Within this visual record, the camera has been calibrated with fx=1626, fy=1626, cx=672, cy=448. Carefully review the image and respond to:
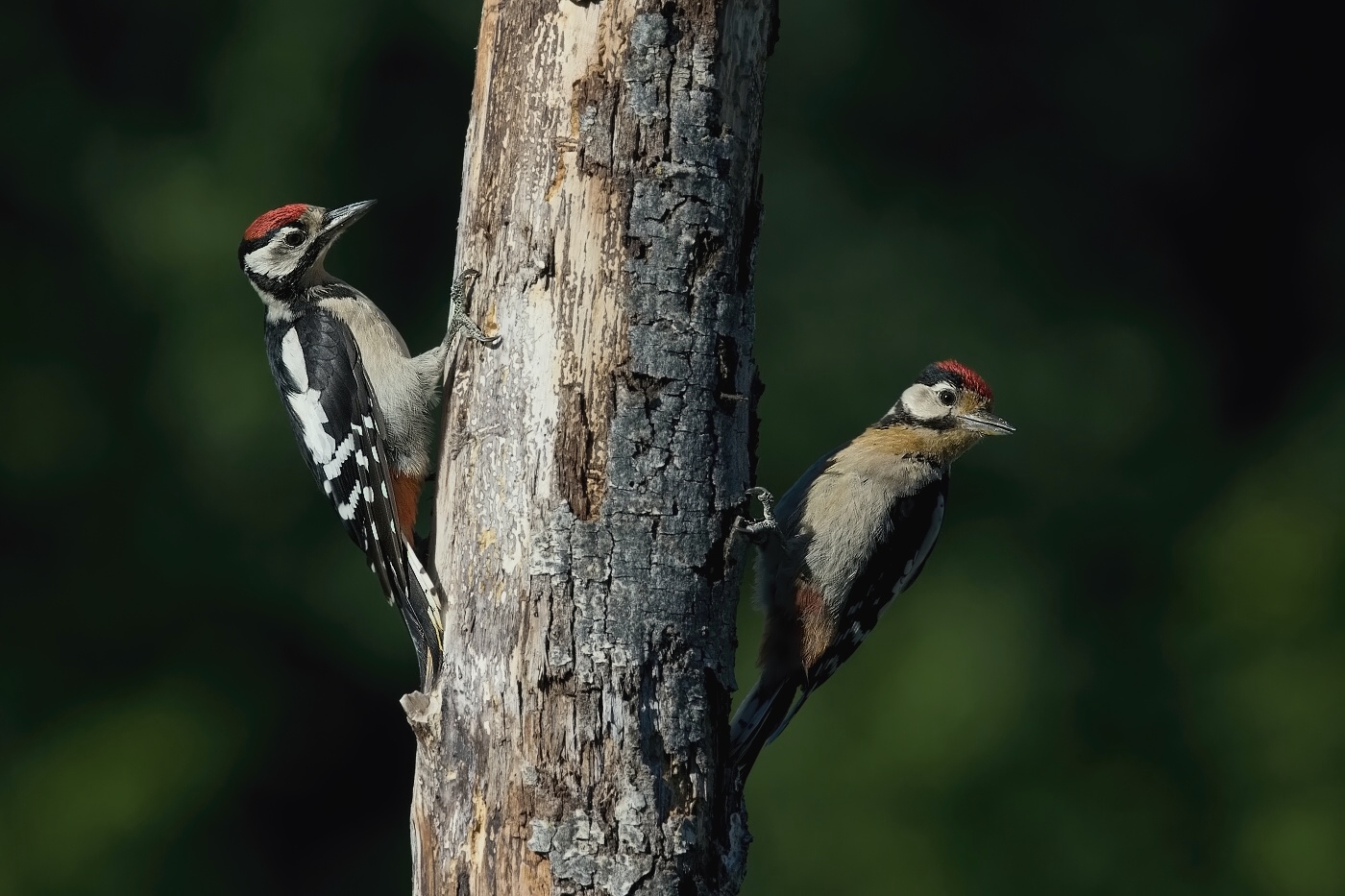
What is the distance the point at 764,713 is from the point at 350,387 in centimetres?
137

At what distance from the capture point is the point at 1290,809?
347 inches

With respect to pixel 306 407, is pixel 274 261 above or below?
above

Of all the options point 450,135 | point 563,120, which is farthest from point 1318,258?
point 563,120

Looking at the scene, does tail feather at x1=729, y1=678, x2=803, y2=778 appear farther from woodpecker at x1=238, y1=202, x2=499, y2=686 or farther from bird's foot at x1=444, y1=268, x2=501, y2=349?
bird's foot at x1=444, y1=268, x2=501, y2=349

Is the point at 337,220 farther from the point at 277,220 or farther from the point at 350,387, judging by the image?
the point at 350,387

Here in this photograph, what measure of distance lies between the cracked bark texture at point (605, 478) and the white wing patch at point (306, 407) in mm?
1228

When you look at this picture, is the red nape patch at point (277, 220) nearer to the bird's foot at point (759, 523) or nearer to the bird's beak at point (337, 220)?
the bird's beak at point (337, 220)

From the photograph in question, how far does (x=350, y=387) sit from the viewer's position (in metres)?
4.26

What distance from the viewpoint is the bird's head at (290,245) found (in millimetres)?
4469

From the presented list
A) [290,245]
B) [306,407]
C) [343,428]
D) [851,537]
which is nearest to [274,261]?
[290,245]

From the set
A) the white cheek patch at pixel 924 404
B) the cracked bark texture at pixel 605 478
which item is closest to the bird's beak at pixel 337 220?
the cracked bark texture at pixel 605 478

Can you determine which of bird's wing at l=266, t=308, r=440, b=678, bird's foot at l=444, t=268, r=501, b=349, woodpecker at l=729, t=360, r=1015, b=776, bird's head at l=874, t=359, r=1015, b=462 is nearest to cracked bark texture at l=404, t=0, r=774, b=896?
bird's foot at l=444, t=268, r=501, b=349

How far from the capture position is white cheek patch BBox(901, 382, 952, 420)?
4621 mm

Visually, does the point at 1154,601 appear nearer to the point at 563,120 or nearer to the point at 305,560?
the point at 305,560
